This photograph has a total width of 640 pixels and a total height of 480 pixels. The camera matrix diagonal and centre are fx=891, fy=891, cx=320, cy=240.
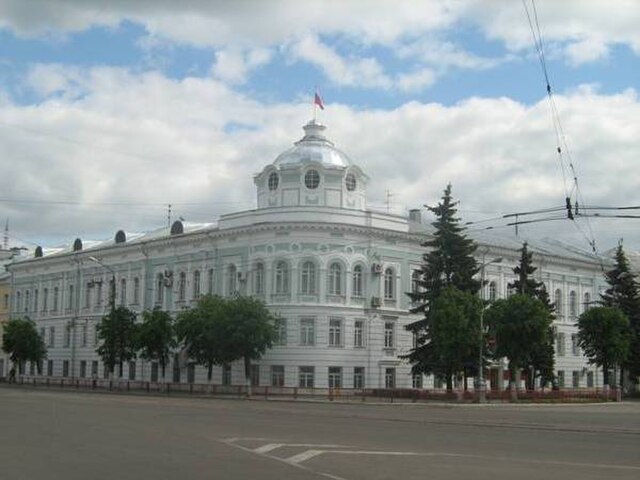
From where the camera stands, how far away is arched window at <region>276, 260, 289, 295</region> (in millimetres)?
59125

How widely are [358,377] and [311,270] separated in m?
7.84

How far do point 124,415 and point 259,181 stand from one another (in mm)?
35457

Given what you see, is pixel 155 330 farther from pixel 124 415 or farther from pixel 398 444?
pixel 398 444

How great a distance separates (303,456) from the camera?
1631 centimetres

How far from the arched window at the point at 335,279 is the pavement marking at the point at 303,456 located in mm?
41982

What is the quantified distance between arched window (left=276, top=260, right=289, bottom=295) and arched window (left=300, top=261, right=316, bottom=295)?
106cm

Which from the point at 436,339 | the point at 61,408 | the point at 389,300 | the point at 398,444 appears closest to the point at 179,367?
the point at 389,300

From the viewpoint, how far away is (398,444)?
1933cm

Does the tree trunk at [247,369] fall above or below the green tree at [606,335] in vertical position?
below

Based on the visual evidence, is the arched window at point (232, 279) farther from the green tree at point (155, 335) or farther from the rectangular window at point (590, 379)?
the rectangular window at point (590, 379)

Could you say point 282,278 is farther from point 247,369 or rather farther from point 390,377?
point 390,377

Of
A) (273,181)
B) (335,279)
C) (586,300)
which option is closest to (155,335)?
(335,279)

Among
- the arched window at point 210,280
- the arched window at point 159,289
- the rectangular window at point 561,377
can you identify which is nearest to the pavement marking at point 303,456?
the arched window at point 210,280

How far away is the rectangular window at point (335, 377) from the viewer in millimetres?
58156
